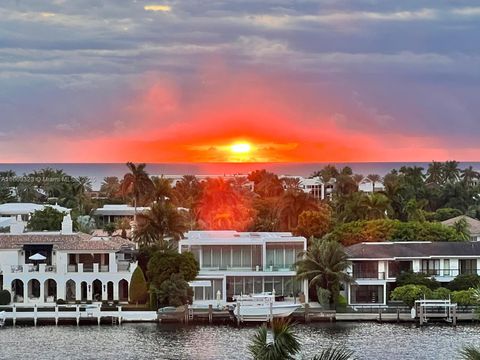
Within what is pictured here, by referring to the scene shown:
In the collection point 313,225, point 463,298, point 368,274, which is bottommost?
point 463,298

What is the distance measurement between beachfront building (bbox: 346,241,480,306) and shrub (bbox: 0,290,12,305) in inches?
930

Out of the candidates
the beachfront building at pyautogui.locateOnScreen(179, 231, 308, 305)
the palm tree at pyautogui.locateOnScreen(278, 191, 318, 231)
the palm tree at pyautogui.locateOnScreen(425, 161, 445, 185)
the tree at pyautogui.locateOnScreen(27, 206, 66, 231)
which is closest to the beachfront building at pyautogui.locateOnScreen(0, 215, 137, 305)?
the beachfront building at pyautogui.locateOnScreen(179, 231, 308, 305)

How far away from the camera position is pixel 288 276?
71.6m

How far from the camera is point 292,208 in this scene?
9150 centimetres

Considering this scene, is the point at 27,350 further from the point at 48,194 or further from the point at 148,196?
the point at 48,194

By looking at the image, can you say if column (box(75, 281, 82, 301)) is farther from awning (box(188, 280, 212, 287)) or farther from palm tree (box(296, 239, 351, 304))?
palm tree (box(296, 239, 351, 304))

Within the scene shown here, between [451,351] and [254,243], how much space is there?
21.3 m

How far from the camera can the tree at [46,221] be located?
88500mm

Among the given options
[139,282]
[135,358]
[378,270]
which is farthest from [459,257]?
[135,358]

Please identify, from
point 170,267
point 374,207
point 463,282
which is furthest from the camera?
point 374,207

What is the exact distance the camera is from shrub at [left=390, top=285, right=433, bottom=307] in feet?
215

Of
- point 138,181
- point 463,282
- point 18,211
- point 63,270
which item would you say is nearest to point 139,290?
point 63,270

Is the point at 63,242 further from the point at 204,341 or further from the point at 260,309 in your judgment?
the point at 204,341

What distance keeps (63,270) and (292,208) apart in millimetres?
27715
